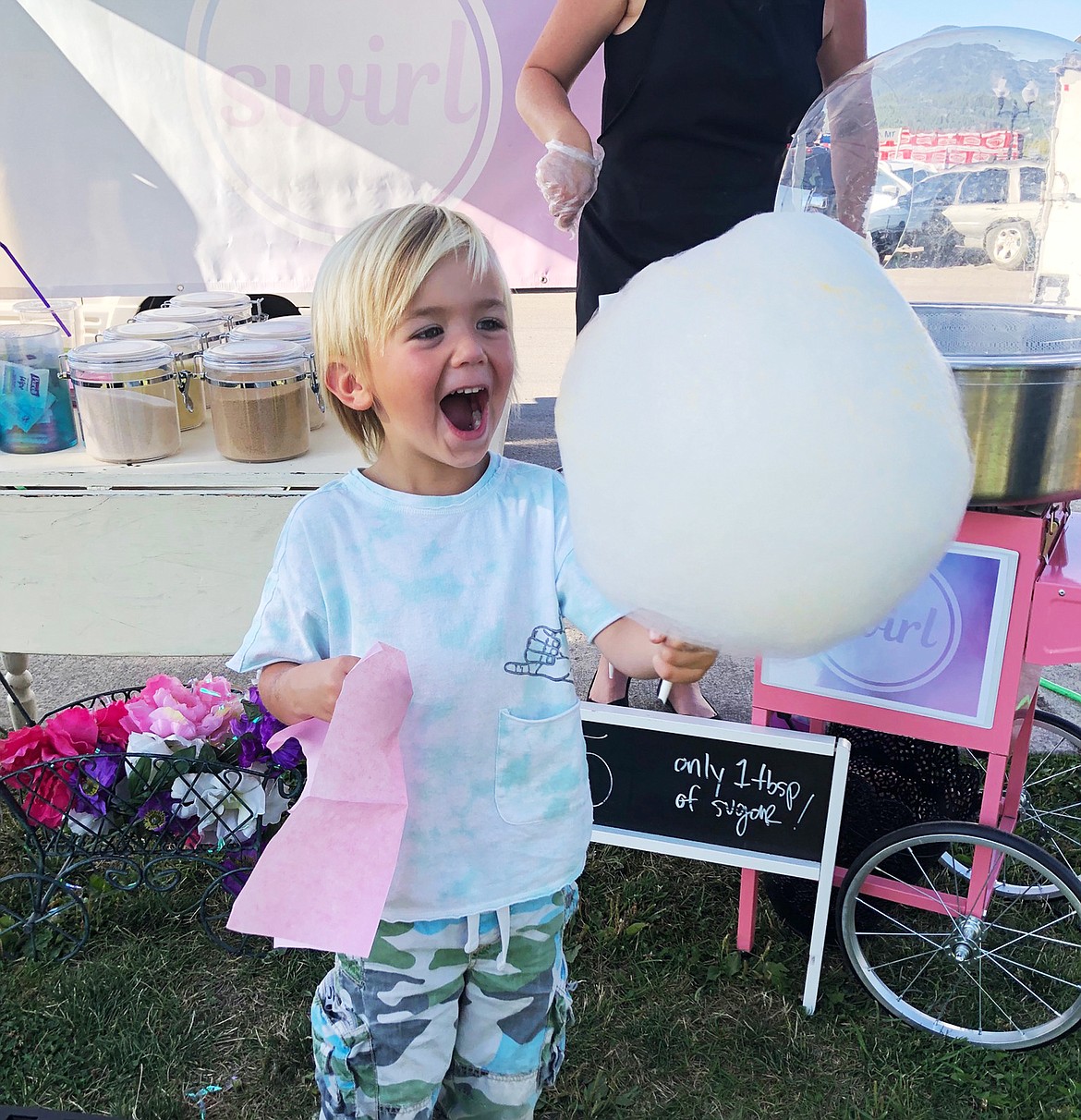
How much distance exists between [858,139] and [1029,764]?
1.56m

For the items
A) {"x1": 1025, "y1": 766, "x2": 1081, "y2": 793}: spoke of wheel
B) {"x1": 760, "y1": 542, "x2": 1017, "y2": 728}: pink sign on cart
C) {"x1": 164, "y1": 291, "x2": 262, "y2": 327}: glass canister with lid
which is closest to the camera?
{"x1": 760, "y1": 542, "x2": 1017, "y2": 728}: pink sign on cart

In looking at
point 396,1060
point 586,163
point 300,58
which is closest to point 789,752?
point 396,1060

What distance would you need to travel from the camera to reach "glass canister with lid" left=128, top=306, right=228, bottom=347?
2.45 metres

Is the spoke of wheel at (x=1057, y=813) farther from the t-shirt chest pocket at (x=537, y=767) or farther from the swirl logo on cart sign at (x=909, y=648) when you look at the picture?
the t-shirt chest pocket at (x=537, y=767)

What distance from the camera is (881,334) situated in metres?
0.74

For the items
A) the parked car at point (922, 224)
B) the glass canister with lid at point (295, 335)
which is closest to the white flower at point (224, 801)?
the glass canister with lid at point (295, 335)

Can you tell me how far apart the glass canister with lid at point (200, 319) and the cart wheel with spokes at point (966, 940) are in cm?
186

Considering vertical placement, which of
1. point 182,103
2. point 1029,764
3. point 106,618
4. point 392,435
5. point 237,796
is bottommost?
point 1029,764

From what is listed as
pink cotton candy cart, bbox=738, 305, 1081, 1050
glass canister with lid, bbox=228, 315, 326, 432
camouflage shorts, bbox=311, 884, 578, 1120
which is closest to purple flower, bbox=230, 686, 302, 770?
glass canister with lid, bbox=228, 315, 326, 432

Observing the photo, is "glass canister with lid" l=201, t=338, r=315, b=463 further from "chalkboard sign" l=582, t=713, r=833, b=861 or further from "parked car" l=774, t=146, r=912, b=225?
"parked car" l=774, t=146, r=912, b=225

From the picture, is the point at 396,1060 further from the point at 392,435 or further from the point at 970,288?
the point at 970,288

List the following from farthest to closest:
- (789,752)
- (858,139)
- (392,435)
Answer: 1. (858,139)
2. (789,752)
3. (392,435)

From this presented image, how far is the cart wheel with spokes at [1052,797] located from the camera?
2168 mm

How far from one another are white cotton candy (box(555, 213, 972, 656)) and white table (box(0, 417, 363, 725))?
53.2 inches
